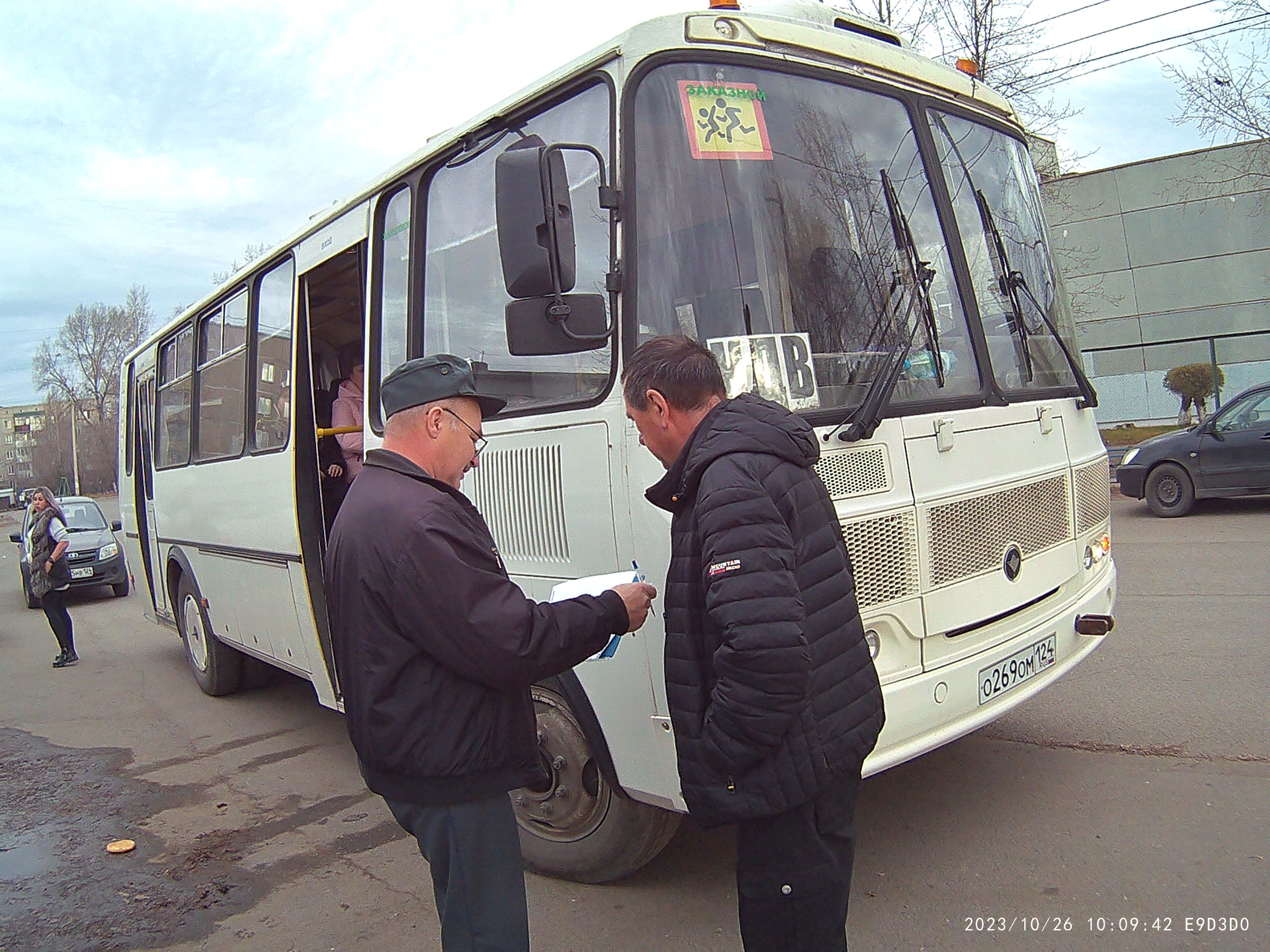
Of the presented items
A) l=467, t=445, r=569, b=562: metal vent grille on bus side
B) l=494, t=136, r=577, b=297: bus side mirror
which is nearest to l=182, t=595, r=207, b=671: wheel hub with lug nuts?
l=467, t=445, r=569, b=562: metal vent grille on bus side

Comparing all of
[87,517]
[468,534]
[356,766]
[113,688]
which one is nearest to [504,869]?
[468,534]

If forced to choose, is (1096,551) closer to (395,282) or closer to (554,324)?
(554,324)

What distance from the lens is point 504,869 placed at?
245cm

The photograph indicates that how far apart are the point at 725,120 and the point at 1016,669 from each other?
227 cm

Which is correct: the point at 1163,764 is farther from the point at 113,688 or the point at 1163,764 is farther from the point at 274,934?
Result: the point at 113,688

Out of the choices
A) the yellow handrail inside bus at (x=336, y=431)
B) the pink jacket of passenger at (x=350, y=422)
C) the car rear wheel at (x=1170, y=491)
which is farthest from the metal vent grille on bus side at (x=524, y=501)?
the car rear wheel at (x=1170, y=491)

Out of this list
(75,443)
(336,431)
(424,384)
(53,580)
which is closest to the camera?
(424,384)

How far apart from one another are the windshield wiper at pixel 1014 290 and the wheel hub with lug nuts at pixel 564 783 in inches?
90.9

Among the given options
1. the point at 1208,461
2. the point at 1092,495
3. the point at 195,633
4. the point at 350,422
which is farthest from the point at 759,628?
the point at 1208,461

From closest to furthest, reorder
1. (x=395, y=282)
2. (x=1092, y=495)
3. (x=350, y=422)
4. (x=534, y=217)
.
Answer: (x=534, y=217)
(x=1092, y=495)
(x=395, y=282)
(x=350, y=422)

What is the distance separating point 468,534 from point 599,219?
1.53m

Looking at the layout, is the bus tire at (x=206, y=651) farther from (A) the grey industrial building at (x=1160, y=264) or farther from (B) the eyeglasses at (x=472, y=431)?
(A) the grey industrial building at (x=1160, y=264)

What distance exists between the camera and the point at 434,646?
90.9 inches

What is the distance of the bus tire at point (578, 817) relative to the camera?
3709 mm
